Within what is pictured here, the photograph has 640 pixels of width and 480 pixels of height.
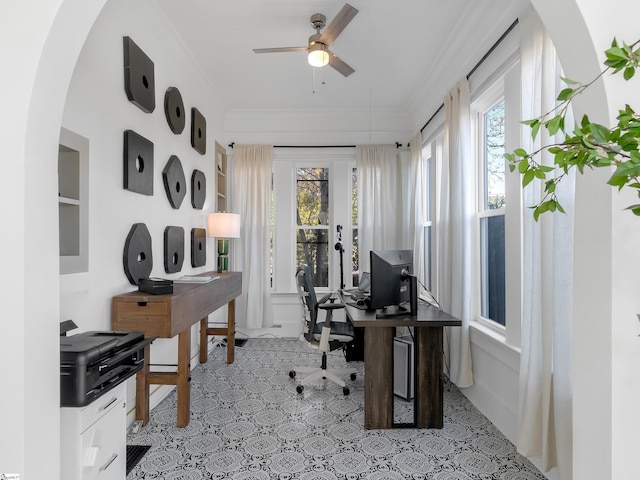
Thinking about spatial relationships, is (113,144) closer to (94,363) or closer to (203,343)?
(94,363)

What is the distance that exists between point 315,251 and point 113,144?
10.8 feet

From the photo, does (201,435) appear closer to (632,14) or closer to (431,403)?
(431,403)

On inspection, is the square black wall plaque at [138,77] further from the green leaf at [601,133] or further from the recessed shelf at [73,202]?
the green leaf at [601,133]

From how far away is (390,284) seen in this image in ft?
9.60

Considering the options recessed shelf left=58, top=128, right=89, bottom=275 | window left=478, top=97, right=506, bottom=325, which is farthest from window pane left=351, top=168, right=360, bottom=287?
recessed shelf left=58, top=128, right=89, bottom=275

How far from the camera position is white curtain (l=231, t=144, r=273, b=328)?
496 cm

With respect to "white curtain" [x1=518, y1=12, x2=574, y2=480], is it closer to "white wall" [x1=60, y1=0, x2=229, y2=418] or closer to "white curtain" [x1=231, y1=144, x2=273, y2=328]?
"white wall" [x1=60, y1=0, x2=229, y2=418]

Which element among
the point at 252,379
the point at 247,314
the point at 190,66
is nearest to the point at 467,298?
the point at 252,379

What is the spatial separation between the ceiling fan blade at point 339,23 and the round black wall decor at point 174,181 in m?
1.59

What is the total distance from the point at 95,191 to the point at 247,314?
3.05 meters

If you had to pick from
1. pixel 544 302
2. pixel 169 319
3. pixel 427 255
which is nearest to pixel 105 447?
pixel 169 319

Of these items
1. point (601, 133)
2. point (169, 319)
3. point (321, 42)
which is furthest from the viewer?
point (321, 42)

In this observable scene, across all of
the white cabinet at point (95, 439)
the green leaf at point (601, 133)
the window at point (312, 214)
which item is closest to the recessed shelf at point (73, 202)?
the white cabinet at point (95, 439)

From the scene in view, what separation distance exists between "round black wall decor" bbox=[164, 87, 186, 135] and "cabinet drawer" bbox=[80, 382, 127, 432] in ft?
7.38
